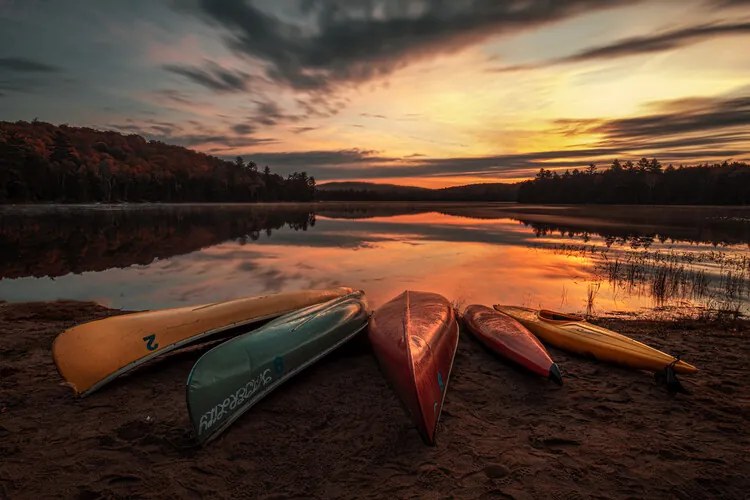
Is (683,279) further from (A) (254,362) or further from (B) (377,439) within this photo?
(A) (254,362)

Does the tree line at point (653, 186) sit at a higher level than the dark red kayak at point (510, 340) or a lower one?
higher

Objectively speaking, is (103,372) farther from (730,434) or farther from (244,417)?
(730,434)

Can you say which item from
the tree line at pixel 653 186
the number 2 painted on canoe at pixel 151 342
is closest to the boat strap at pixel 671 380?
the number 2 painted on canoe at pixel 151 342

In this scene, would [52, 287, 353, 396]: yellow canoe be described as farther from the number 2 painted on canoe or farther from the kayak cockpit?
the kayak cockpit

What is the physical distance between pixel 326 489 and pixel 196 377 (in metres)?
1.63

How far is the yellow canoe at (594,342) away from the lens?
17.5 feet

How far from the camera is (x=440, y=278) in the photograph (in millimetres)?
12891

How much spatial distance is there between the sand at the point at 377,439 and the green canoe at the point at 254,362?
21 cm

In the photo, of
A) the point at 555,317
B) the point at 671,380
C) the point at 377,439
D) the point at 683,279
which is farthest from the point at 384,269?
the point at 377,439

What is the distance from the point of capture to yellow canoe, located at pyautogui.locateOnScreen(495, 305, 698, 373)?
5336mm

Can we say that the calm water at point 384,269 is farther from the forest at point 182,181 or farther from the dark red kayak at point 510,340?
the forest at point 182,181

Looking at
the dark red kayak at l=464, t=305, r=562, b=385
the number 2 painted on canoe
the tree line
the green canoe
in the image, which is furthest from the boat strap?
the tree line

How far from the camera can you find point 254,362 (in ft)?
14.6

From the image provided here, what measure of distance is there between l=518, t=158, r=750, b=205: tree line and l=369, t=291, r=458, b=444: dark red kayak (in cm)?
10235
